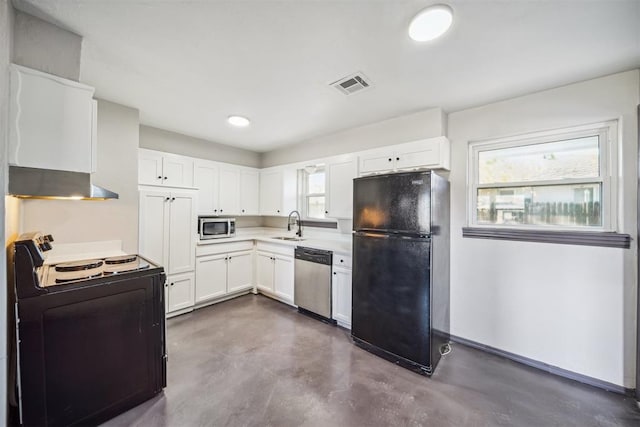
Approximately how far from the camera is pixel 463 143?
2656mm

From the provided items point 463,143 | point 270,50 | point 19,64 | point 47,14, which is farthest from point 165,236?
point 463,143

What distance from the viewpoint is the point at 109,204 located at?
8.25 ft

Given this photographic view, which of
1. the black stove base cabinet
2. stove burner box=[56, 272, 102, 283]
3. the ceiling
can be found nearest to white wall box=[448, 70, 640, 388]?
the ceiling

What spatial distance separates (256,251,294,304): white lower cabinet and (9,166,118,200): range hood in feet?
7.81

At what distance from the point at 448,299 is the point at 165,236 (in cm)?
342

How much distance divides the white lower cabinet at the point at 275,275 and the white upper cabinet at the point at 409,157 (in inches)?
67.4

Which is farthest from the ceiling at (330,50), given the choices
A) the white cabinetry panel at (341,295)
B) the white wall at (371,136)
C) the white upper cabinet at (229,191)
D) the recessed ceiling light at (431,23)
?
the white cabinetry panel at (341,295)

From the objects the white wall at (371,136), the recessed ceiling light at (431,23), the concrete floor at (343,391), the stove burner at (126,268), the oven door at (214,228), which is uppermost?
the recessed ceiling light at (431,23)

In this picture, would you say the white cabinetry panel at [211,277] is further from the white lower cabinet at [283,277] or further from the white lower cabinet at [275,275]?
the white lower cabinet at [283,277]

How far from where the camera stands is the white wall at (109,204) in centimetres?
222

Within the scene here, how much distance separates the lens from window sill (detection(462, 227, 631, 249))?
76.6 inches

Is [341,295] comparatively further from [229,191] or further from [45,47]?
[45,47]

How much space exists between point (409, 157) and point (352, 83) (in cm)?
105

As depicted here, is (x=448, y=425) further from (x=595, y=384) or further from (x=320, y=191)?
(x=320, y=191)
